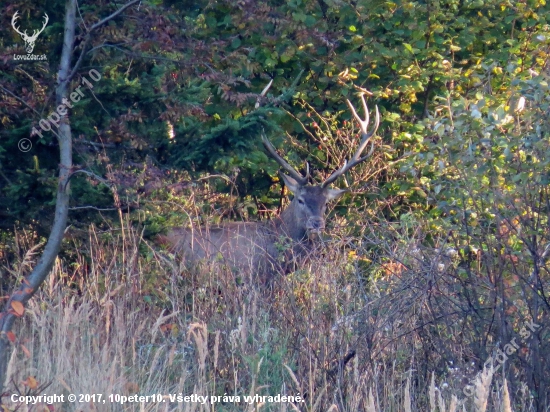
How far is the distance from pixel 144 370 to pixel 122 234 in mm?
1304

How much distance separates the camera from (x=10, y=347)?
4648 millimetres

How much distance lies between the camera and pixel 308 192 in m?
8.70

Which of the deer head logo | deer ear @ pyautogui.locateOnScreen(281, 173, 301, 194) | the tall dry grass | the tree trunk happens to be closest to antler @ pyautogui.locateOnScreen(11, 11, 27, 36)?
the deer head logo

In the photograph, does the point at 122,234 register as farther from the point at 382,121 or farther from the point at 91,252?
the point at 382,121

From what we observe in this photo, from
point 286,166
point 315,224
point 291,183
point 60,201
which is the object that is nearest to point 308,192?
point 291,183

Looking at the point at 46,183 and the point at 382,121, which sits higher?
the point at 382,121

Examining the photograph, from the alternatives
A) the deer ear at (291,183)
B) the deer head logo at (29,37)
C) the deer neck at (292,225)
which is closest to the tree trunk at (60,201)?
the deer head logo at (29,37)

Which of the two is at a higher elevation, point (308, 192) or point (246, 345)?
point (308, 192)

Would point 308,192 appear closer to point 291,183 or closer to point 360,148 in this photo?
point 291,183

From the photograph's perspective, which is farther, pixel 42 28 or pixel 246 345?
pixel 42 28

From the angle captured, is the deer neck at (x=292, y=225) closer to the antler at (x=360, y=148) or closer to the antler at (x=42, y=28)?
the antler at (x=360, y=148)

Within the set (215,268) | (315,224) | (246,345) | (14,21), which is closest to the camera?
(246,345)

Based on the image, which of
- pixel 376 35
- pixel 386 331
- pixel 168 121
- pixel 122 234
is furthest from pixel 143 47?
pixel 376 35

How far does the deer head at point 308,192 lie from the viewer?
27.9 ft
